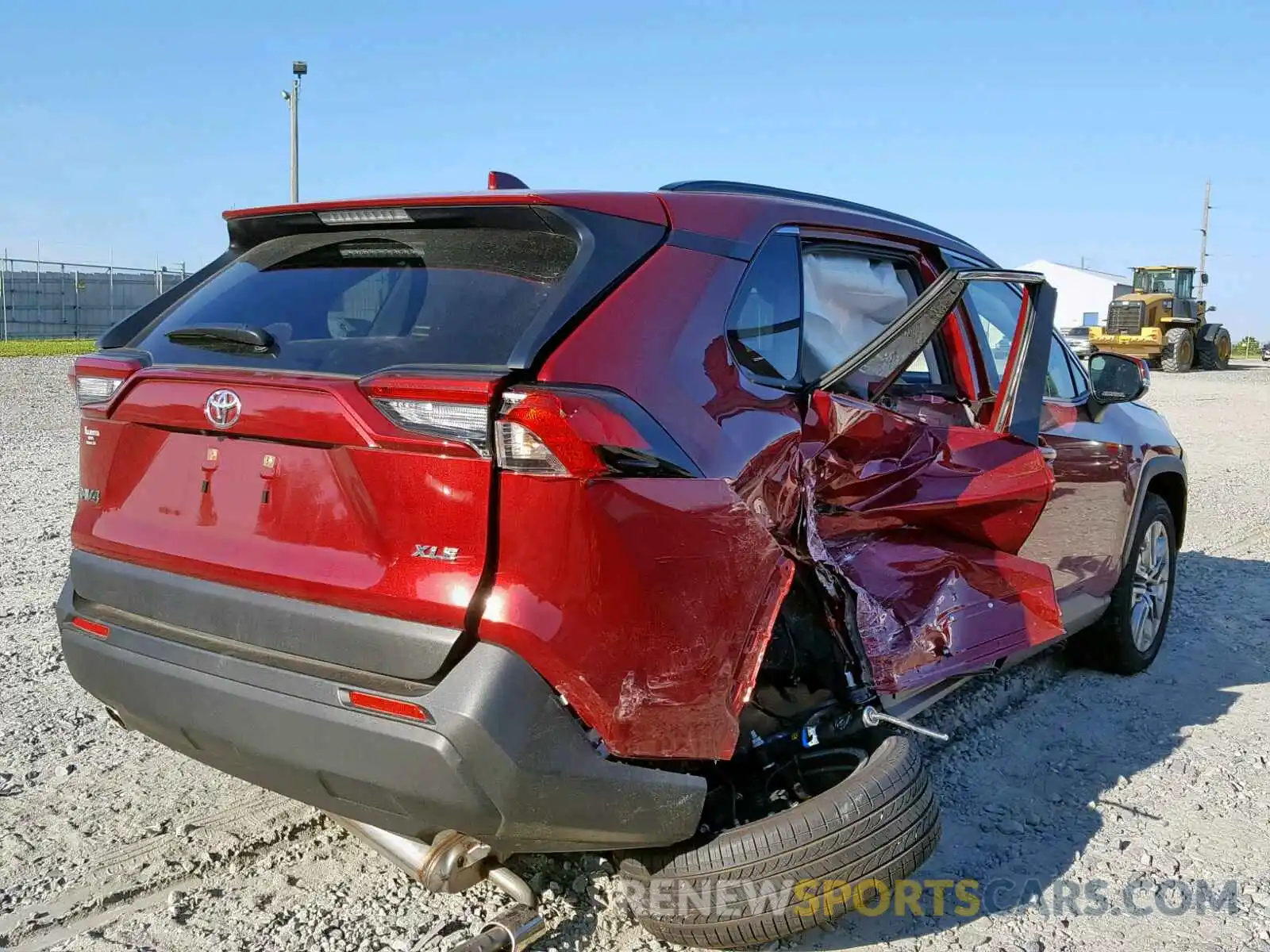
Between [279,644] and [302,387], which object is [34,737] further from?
[302,387]

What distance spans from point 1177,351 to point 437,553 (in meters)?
33.6

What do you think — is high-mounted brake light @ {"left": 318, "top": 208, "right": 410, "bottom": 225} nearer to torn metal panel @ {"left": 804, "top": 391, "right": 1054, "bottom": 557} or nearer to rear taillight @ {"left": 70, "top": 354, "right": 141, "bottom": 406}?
rear taillight @ {"left": 70, "top": 354, "right": 141, "bottom": 406}

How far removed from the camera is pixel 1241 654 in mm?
5180

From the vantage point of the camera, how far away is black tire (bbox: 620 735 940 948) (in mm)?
2459

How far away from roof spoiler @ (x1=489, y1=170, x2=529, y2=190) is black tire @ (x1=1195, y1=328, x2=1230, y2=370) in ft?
114

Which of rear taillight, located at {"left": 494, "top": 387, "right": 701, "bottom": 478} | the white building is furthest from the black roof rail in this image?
the white building

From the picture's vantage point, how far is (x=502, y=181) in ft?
10.2

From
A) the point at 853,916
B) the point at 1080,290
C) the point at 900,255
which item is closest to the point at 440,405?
the point at 853,916

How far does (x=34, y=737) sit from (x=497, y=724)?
240 cm

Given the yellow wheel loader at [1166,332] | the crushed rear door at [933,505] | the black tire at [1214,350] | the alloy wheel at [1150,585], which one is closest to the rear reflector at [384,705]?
the crushed rear door at [933,505]

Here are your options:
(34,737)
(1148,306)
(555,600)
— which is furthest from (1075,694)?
(1148,306)

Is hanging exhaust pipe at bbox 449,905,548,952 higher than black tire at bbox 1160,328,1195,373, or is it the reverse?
black tire at bbox 1160,328,1195,373

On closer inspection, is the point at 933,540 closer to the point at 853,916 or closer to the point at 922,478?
the point at 922,478

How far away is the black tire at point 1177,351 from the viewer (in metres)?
31.2
